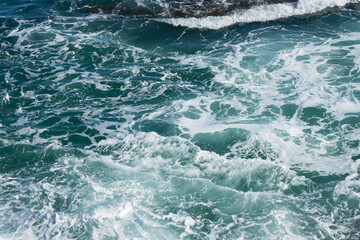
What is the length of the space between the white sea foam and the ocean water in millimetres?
64

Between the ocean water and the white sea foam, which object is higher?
the white sea foam

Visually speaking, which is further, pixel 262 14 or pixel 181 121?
pixel 262 14

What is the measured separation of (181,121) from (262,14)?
9.33 metres

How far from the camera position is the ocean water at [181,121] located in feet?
34.0

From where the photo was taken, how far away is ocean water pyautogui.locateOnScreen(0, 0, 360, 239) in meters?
10.4

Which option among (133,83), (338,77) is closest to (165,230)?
(133,83)

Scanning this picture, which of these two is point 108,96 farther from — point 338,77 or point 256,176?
point 338,77

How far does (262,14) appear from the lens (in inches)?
811

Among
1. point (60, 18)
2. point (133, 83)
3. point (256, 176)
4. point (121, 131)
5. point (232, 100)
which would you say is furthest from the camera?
point (60, 18)

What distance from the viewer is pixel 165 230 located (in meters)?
10.0

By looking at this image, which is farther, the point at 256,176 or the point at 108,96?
the point at 108,96

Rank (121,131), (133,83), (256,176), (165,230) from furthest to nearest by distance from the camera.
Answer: (133,83), (121,131), (256,176), (165,230)

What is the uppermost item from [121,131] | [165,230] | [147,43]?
[147,43]

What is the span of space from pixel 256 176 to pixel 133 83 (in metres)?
6.41
